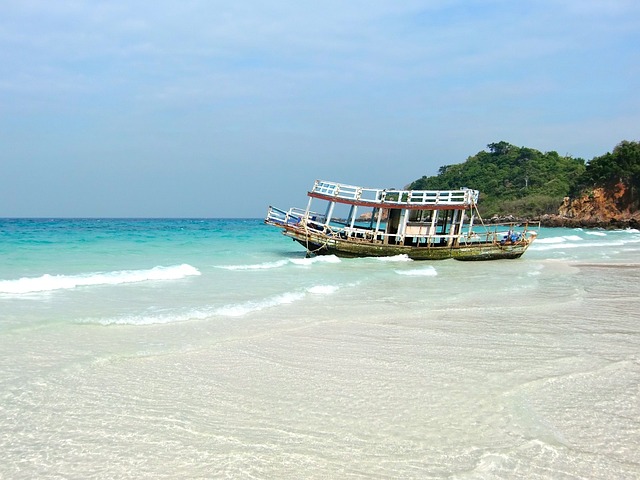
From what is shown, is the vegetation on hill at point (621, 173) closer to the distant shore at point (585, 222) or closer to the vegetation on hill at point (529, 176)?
the vegetation on hill at point (529, 176)

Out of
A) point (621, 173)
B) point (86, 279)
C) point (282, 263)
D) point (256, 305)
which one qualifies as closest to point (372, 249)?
point (282, 263)

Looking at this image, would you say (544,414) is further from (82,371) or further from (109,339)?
(109,339)

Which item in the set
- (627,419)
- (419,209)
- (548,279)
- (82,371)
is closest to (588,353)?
(627,419)

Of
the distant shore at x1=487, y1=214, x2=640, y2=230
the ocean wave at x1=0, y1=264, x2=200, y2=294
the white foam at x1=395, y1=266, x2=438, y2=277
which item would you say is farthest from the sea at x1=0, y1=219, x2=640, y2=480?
the distant shore at x1=487, y1=214, x2=640, y2=230

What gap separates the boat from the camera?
24.6 meters

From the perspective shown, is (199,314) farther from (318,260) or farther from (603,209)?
(603,209)

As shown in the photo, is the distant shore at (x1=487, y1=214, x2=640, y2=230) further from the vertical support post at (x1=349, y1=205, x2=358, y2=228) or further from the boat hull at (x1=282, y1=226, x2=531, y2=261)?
the vertical support post at (x1=349, y1=205, x2=358, y2=228)

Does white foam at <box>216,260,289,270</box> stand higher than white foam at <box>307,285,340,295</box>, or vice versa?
white foam at <box>307,285,340,295</box>

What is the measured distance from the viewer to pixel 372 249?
24.8 m

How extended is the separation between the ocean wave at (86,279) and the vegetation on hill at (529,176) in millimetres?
72314

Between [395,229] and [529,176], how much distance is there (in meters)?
90.4

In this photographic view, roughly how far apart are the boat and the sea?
11.0 m

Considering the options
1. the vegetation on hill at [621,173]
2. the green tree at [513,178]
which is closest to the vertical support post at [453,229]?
the vegetation on hill at [621,173]

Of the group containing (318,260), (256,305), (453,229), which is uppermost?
(453,229)
